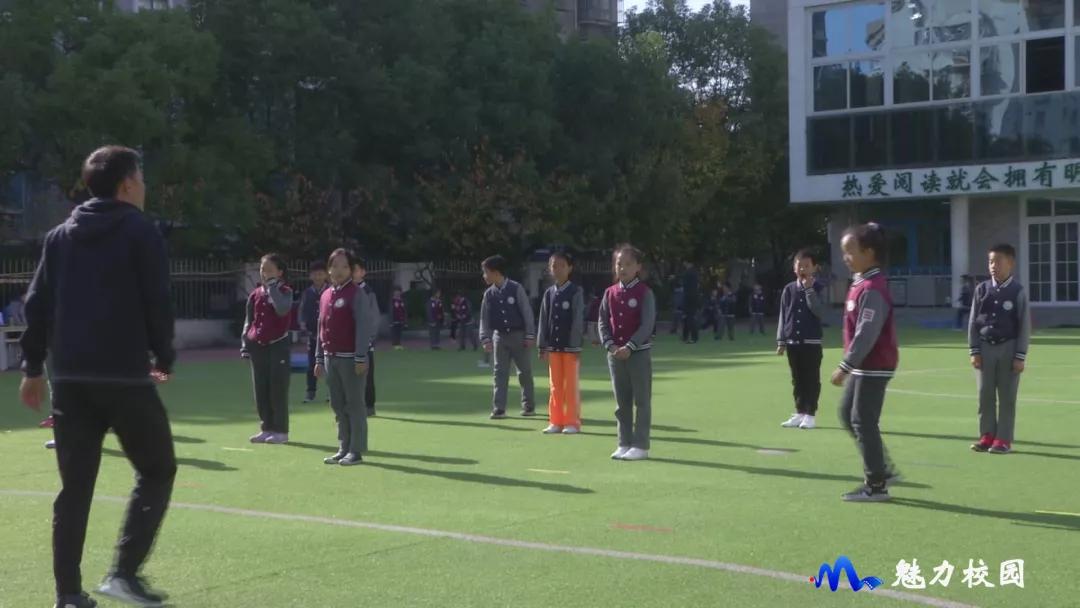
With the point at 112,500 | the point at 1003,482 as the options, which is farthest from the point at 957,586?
the point at 112,500

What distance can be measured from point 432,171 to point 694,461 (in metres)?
31.9

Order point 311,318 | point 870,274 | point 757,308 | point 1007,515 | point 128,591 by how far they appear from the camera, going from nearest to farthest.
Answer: point 128,591 < point 1007,515 < point 870,274 < point 311,318 < point 757,308

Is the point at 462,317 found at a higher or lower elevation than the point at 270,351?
lower

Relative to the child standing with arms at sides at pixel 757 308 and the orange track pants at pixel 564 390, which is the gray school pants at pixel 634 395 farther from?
the child standing with arms at sides at pixel 757 308

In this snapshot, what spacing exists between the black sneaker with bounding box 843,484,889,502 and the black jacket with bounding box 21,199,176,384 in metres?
5.11

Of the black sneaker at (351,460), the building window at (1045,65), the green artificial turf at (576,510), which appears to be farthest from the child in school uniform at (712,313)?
the black sneaker at (351,460)

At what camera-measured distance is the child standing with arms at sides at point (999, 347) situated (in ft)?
41.1

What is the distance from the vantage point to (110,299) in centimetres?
651

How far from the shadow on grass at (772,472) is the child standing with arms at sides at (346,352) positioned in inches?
100

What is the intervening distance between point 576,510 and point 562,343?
5.38 meters

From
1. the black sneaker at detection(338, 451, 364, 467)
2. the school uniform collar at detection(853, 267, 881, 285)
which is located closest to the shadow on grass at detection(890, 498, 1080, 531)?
the school uniform collar at detection(853, 267, 881, 285)

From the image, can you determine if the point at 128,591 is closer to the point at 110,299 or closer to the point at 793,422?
the point at 110,299

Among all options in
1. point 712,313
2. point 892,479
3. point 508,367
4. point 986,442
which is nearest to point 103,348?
point 892,479

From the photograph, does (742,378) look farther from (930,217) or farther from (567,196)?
(930,217)
